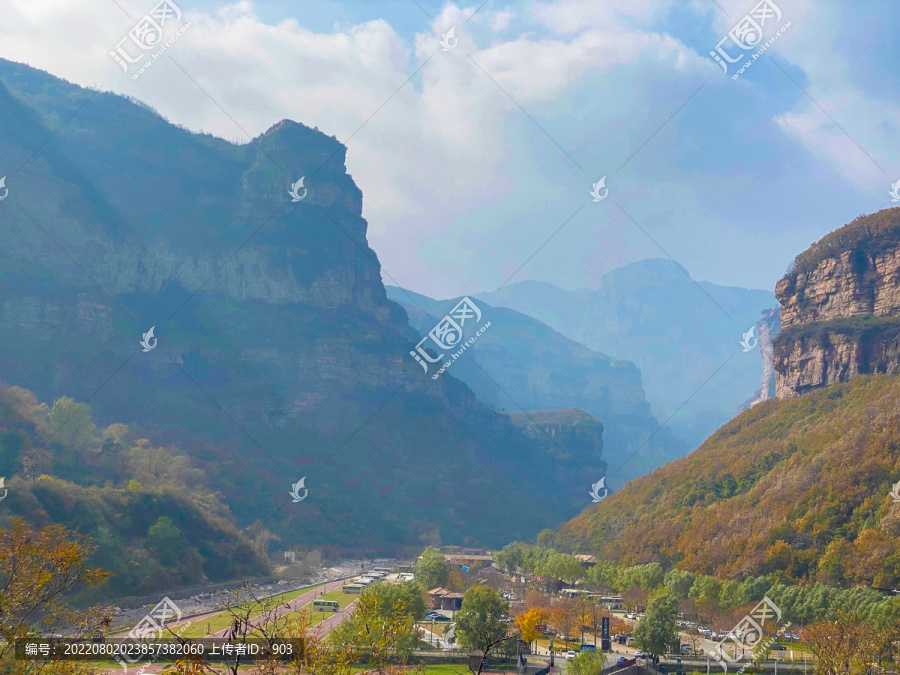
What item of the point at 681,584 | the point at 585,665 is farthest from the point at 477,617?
the point at 681,584

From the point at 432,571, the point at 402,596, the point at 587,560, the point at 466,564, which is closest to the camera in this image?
the point at 402,596

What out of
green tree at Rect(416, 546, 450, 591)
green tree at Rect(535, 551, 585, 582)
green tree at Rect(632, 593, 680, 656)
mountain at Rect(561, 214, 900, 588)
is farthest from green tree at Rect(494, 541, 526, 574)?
green tree at Rect(632, 593, 680, 656)

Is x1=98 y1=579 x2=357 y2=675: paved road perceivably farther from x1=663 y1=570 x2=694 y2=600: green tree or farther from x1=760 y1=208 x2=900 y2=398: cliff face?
x1=760 y1=208 x2=900 y2=398: cliff face

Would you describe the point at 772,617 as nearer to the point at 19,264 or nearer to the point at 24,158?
the point at 19,264

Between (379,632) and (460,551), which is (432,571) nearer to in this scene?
(379,632)

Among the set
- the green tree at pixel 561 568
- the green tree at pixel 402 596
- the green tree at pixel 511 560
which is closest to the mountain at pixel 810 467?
the green tree at pixel 561 568

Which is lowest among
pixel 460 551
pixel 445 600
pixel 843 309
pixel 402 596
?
pixel 445 600
